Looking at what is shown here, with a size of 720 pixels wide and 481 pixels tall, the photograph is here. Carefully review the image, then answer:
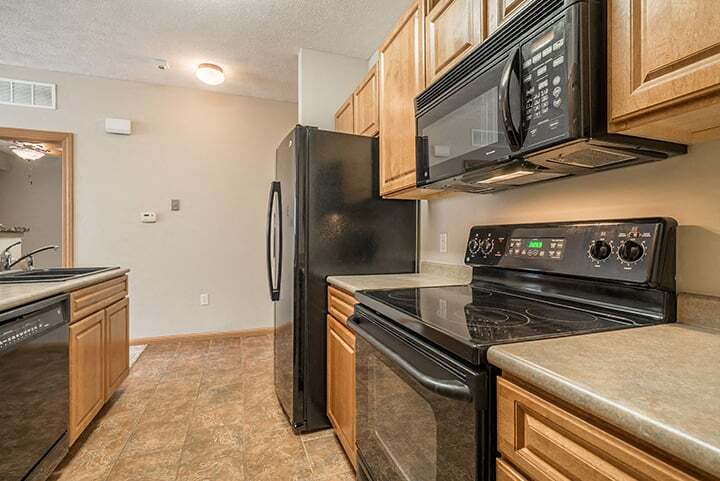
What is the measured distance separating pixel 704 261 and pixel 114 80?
4.40 metres

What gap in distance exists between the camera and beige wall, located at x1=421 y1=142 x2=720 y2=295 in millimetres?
921

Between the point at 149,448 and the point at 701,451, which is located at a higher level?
the point at 701,451

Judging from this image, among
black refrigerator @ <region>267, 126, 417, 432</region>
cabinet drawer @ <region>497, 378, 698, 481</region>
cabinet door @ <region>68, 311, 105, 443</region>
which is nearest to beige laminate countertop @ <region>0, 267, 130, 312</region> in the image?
cabinet door @ <region>68, 311, 105, 443</region>

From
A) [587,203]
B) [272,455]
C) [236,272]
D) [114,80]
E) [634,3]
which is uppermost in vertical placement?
[114,80]

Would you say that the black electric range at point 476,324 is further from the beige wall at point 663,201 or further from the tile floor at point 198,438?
the tile floor at point 198,438

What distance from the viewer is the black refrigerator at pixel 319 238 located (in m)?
1.97

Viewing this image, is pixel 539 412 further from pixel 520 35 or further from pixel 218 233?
pixel 218 233

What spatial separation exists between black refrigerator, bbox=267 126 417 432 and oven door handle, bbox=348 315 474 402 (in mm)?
663

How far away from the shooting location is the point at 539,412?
2.05 ft

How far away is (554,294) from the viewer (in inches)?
47.2

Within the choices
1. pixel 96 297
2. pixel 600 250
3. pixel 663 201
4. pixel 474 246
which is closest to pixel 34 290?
pixel 96 297

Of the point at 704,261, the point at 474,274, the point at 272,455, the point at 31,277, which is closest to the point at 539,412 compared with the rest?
the point at 704,261

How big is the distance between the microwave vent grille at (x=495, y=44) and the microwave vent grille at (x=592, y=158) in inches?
13.9

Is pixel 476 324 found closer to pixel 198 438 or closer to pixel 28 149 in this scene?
pixel 198 438
